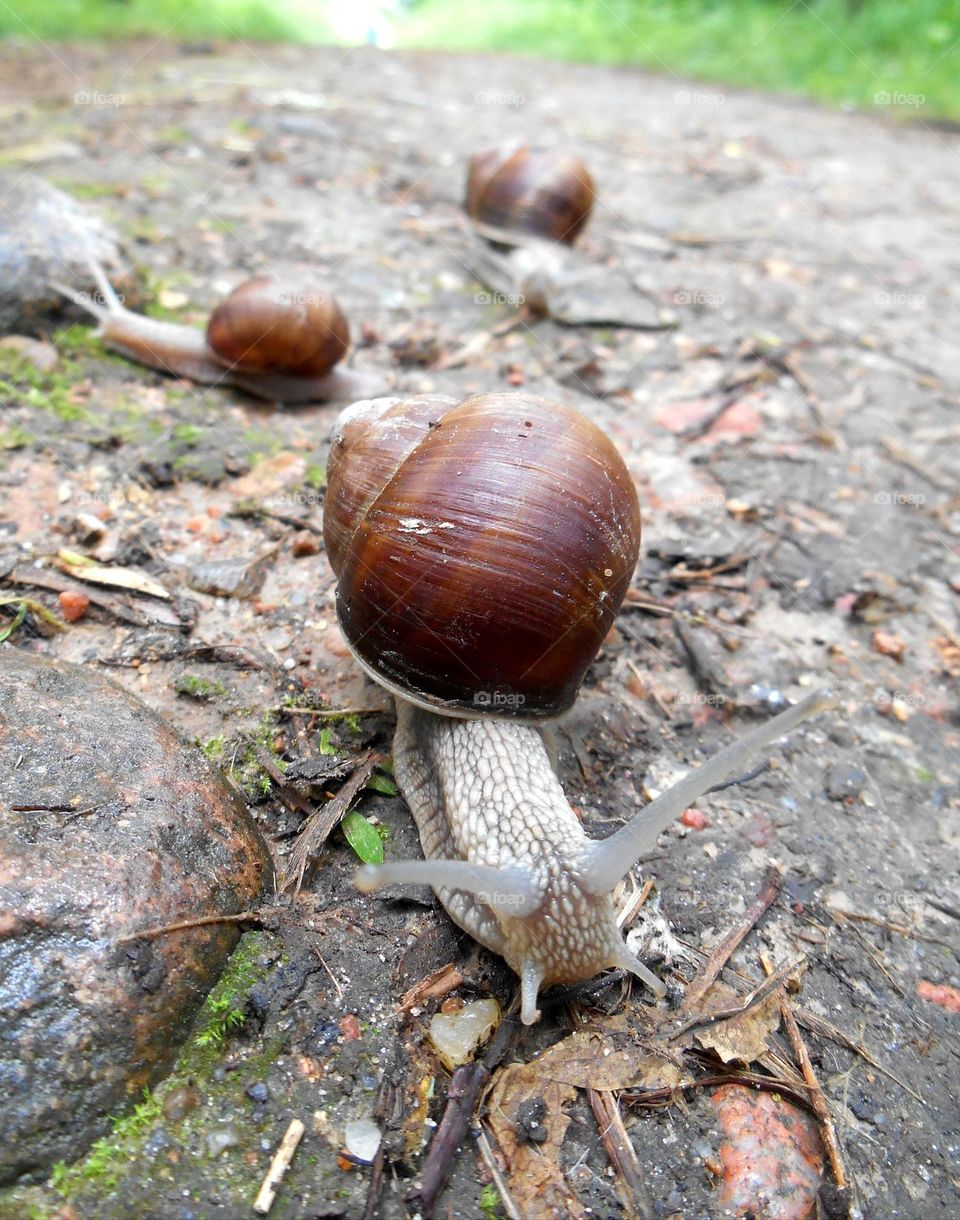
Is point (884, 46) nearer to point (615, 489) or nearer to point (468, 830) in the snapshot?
point (615, 489)

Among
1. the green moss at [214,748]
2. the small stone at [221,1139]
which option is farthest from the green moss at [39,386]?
the small stone at [221,1139]

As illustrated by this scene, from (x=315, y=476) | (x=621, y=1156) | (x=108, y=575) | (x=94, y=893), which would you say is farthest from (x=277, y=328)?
(x=621, y=1156)

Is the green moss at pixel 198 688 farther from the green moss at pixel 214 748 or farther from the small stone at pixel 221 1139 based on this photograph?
the small stone at pixel 221 1139

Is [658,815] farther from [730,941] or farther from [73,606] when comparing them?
[73,606]

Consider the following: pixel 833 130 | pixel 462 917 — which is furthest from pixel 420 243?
pixel 833 130

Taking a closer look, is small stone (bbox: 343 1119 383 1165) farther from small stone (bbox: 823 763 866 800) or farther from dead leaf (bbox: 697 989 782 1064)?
small stone (bbox: 823 763 866 800)

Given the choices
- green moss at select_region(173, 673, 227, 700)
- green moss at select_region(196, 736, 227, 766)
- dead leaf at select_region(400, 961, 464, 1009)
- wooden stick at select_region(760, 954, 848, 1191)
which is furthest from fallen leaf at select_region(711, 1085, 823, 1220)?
green moss at select_region(173, 673, 227, 700)
